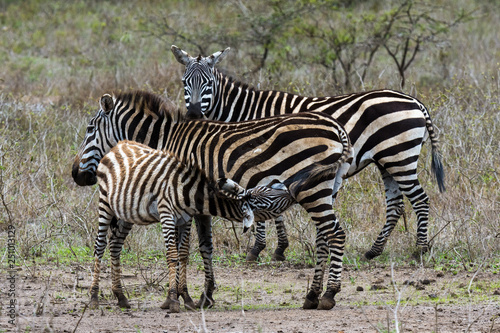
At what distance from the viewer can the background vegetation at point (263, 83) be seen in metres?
8.34

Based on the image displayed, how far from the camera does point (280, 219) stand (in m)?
8.48

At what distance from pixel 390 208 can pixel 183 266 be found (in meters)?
3.12

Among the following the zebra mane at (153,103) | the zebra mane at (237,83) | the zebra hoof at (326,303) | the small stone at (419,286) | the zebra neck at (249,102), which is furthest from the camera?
the zebra mane at (237,83)

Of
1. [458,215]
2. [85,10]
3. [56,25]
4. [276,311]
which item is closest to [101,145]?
[276,311]

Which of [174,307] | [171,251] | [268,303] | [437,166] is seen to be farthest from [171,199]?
[437,166]

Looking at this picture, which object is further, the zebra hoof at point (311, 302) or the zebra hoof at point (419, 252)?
the zebra hoof at point (419, 252)

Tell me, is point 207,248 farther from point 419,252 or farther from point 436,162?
point 436,162

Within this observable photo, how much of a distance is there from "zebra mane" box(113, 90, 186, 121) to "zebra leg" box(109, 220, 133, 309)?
121 cm

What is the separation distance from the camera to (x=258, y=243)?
27.7 feet

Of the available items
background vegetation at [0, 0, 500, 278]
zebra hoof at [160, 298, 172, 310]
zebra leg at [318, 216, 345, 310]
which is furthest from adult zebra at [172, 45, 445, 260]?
zebra hoof at [160, 298, 172, 310]

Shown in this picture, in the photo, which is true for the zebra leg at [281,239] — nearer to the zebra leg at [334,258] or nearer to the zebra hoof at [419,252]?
the zebra hoof at [419,252]

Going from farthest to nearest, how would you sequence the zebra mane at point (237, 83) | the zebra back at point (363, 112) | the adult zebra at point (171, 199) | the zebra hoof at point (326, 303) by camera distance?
the zebra mane at point (237, 83), the zebra back at point (363, 112), the zebra hoof at point (326, 303), the adult zebra at point (171, 199)

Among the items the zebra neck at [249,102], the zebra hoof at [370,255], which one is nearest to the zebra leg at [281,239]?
the zebra hoof at [370,255]

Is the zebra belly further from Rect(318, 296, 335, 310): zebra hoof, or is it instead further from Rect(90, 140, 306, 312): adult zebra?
Rect(318, 296, 335, 310): zebra hoof
